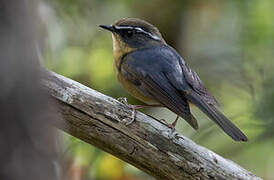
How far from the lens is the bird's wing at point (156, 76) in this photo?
4.86 meters

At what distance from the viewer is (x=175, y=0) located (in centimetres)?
764

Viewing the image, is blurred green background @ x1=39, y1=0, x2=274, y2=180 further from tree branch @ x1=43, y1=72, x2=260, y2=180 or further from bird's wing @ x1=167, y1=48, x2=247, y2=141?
tree branch @ x1=43, y1=72, x2=260, y2=180

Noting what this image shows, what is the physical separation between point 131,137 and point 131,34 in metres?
1.88

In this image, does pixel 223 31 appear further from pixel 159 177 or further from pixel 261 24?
pixel 159 177

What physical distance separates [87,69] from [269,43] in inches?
109

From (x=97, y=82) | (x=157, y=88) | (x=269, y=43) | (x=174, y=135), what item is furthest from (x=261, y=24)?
(x=174, y=135)

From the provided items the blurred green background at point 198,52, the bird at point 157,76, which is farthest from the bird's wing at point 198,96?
the blurred green background at point 198,52

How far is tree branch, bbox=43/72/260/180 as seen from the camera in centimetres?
413

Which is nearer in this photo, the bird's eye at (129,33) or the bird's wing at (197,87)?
the bird's wing at (197,87)

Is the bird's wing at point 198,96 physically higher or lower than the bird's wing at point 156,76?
higher

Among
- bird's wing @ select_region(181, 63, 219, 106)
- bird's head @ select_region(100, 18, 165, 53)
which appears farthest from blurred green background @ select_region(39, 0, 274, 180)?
bird's wing @ select_region(181, 63, 219, 106)

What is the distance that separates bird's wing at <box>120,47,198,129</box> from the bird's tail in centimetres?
10

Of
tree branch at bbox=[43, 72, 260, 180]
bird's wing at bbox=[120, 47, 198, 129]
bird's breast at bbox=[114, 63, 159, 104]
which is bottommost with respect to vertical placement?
tree branch at bbox=[43, 72, 260, 180]

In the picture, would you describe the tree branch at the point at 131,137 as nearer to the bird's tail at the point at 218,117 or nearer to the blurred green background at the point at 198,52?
the bird's tail at the point at 218,117
